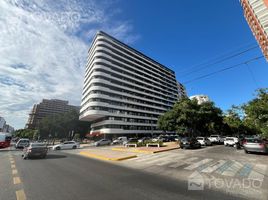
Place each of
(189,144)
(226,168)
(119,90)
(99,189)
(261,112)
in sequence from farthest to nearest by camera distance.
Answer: (119,90) → (261,112) → (189,144) → (226,168) → (99,189)

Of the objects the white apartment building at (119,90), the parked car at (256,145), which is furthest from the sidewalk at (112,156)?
the white apartment building at (119,90)

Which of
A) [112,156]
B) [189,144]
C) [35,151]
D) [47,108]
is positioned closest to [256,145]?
[189,144]

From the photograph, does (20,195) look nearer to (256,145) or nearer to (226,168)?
(226,168)

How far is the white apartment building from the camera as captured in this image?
57438 millimetres

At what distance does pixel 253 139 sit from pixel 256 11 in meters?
23.5

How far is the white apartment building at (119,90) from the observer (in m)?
57.4

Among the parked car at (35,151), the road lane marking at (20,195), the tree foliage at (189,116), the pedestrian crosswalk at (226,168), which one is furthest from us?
the tree foliage at (189,116)

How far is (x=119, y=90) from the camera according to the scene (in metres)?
64.8

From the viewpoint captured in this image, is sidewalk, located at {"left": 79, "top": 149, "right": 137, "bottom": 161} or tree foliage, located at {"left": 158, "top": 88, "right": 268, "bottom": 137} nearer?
sidewalk, located at {"left": 79, "top": 149, "right": 137, "bottom": 161}

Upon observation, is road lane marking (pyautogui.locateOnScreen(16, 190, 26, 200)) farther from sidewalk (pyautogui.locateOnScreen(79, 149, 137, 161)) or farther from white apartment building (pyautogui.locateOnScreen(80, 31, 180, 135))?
white apartment building (pyautogui.locateOnScreen(80, 31, 180, 135))

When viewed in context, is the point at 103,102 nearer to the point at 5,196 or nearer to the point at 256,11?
the point at 256,11

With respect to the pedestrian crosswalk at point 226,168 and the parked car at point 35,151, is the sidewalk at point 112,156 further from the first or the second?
the parked car at point 35,151

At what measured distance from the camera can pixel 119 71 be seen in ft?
220

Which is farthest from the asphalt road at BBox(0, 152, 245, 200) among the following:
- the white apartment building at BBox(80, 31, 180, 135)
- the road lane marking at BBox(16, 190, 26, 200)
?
the white apartment building at BBox(80, 31, 180, 135)
